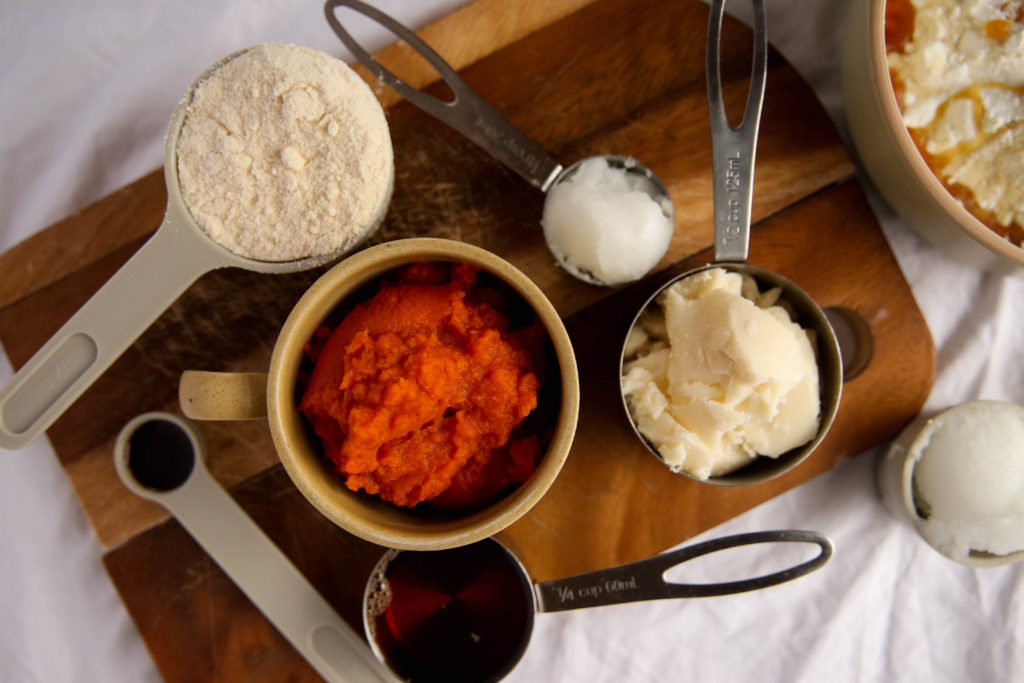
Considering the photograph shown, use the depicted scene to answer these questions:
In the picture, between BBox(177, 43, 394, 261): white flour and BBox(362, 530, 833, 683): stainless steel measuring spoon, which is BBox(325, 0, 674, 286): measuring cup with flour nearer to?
BBox(177, 43, 394, 261): white flour

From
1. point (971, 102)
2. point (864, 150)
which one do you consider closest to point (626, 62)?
point (864, 150)

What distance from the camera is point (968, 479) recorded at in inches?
54.5

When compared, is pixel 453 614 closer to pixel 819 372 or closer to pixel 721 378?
pixel 721 378

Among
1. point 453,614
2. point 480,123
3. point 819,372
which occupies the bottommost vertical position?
point 453,614

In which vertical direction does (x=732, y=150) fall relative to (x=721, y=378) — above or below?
above

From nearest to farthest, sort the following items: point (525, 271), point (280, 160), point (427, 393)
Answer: point (427, 393) → point (280, 160) → point (525, 271)

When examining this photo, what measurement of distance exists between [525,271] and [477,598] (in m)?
0.66

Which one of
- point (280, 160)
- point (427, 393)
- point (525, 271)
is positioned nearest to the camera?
point (427, 393)

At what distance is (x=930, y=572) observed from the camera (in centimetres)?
163

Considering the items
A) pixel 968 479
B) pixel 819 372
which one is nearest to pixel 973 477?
pixel 968 479

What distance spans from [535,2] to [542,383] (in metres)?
0.81

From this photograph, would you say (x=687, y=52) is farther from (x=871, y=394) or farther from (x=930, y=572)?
(x=930, y=572)

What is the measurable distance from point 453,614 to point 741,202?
97 cm

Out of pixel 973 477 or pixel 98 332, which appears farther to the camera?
pixel 973 477
